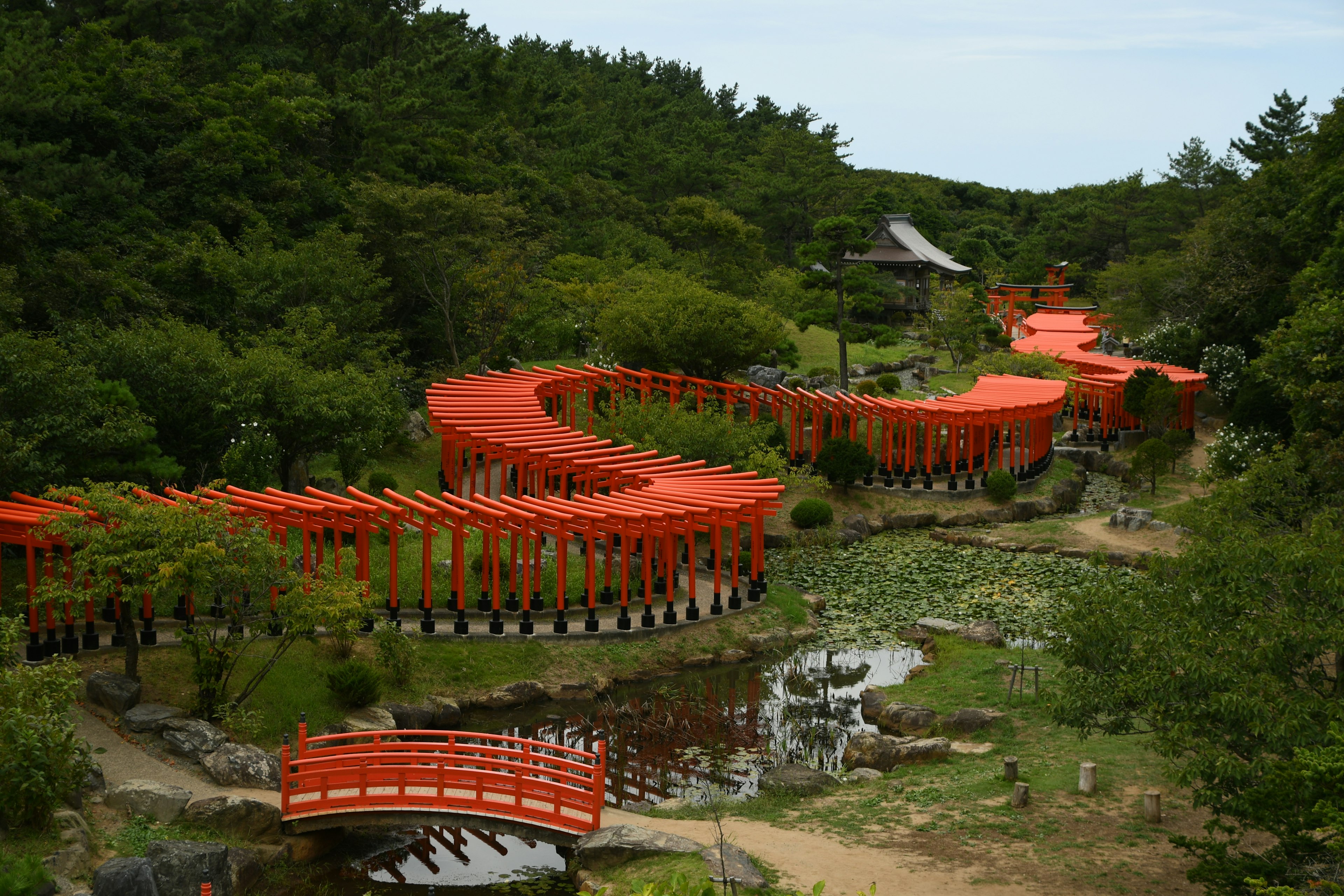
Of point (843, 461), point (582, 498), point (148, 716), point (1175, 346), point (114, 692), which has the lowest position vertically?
point (148, 716)

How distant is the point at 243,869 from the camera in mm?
13211

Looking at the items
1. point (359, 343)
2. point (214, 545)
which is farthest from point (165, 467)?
point (359, 343)

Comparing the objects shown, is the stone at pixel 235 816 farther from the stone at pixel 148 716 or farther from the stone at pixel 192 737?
the stone at pixel 148 716

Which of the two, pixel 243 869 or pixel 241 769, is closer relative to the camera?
pixel 243 869

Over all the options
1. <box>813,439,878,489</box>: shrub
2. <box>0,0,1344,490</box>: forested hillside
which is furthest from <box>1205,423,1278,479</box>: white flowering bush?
<box>813,439,878,489</box>: shrub

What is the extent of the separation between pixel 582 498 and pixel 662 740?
579cm

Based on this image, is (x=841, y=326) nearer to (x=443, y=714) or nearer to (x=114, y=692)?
(x=443, y=714)

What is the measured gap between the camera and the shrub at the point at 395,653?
1791 cm

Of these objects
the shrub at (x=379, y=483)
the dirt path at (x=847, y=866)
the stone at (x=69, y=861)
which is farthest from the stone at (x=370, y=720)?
the shrub at (x=379, y=483)

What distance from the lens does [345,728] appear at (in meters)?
16.7

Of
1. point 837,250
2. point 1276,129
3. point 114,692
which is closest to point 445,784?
point 114,692

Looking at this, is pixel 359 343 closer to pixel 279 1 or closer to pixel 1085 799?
pixel 279 1

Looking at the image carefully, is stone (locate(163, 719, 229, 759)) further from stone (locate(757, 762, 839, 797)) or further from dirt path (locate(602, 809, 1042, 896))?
stone (locate(757, 762, 839, 797))

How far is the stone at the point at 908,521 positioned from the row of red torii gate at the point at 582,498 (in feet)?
5.11
